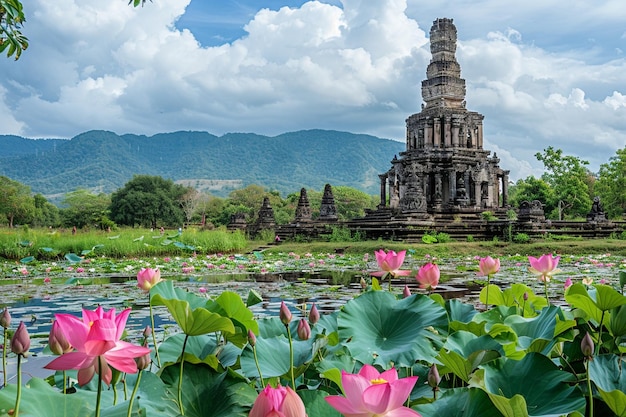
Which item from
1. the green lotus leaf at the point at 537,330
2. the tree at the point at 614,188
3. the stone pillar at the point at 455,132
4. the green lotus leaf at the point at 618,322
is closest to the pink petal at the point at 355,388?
the green lotus leaf at the point at 537,330

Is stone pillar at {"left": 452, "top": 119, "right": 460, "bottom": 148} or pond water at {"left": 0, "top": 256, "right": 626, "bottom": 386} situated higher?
stone pillar at {"left": 452, "top": 119, "right": 460, "bottom": 148}

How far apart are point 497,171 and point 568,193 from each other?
7380 mm

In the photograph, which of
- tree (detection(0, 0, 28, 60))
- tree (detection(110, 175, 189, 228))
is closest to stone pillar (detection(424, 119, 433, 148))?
tree (detection(110, 175, 189, 228))

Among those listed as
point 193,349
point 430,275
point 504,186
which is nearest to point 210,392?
point 193,349

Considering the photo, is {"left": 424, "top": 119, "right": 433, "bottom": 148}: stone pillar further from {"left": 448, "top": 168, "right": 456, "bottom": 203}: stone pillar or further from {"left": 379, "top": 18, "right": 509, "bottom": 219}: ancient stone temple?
{"left": 448, "top": 168, "right": 456, "bottom": 203}: stone pillar

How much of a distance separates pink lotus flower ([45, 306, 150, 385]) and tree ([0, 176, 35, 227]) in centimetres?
4901

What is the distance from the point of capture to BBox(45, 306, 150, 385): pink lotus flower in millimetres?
1225

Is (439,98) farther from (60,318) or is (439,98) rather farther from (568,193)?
(60,318)

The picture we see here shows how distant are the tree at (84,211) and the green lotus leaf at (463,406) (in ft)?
141

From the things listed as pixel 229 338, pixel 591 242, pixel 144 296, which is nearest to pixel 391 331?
pixel 229 338

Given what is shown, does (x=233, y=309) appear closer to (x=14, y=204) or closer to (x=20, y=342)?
(x=20, y=342)

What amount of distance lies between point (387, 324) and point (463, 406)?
0.71 meters

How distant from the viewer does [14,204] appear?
154 ft

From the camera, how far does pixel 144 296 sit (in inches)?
285
